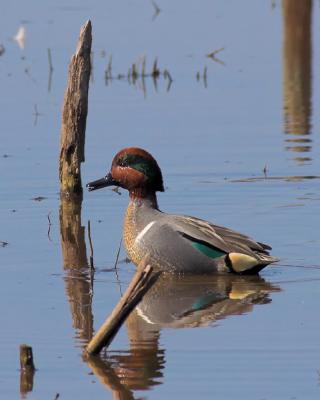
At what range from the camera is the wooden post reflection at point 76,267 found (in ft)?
30.1

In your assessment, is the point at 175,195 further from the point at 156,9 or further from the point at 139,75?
the point at 156,9

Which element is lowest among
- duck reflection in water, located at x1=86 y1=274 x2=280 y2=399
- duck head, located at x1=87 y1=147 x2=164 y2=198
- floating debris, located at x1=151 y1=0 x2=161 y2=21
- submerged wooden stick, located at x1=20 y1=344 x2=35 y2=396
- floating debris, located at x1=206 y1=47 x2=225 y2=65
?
duck reflection in water, located at x1=86 y1=274 x2=280 y2=399

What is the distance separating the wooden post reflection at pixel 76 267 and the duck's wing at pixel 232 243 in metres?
0.86

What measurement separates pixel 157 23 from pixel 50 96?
6.05 m

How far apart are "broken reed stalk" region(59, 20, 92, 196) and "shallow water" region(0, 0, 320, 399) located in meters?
0.25

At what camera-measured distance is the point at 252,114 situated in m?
16.9

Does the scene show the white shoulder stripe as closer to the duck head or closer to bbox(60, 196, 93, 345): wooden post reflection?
the duck head

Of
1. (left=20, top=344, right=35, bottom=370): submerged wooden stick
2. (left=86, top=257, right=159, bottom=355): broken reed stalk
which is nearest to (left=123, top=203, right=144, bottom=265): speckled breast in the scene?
(left=86, top=257, right=159, bottom=355): broken reed stalk

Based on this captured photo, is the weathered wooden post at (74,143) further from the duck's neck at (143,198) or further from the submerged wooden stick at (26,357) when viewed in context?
the submerged wooden stick at (26,357)

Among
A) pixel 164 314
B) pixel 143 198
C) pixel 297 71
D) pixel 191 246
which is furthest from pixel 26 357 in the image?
pixel 297 71

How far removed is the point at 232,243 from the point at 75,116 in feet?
10.2

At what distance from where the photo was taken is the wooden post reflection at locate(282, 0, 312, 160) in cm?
1605

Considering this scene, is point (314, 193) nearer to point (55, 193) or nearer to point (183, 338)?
point (55, 193)

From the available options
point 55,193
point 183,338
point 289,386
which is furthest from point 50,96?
point 289,386
